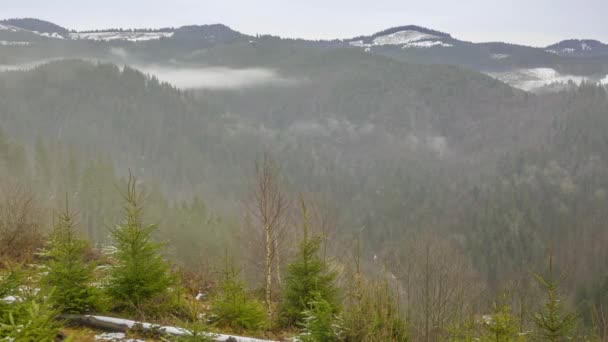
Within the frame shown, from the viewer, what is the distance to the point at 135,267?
1098cm

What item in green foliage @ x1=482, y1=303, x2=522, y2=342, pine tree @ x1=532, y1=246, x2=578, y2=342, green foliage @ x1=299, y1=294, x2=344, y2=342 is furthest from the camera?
green foliage @ x1=299, y1=294, x2=344, y2=342

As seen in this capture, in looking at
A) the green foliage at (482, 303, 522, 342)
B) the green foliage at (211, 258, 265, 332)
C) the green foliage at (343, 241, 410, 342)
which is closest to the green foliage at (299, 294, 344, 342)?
the green foliage at (343, 241, 410, 342)

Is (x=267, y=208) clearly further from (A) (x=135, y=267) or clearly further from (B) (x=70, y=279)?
(B) (x=70, y=279)

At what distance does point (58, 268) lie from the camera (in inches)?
403

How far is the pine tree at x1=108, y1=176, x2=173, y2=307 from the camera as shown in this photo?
10.9 m

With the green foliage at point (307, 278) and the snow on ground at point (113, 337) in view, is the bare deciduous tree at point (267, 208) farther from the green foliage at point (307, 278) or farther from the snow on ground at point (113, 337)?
the snow on ground at point (113, 337)

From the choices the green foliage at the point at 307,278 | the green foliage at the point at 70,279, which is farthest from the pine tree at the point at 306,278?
the green foliage at the point at 70,279

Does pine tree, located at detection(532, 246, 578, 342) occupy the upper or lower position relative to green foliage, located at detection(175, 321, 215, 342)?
upper

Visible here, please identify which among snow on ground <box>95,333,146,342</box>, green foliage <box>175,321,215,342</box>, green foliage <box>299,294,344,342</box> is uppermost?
green foliage <box>175,321,215,342</box>

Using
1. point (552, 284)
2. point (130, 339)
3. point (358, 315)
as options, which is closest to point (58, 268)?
point (130, 339)

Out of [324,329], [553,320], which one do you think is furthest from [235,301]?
[553,320]

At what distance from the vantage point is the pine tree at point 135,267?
10.9 m

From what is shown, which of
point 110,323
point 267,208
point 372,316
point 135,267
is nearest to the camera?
point 372,316

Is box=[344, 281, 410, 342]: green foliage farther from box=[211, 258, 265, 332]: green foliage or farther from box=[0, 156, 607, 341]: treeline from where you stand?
box=[211, 258, 265, 332]: green foliage
